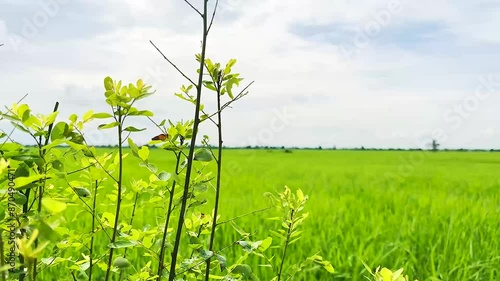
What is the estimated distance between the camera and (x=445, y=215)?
498cm

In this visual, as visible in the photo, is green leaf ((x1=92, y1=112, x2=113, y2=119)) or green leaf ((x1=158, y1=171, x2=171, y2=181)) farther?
green leaf ((x1=158, y1=171, x2=171, y2=181))

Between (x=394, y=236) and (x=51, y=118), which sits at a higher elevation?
(x=51, y=118)

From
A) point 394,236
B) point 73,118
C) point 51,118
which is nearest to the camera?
point 51,118

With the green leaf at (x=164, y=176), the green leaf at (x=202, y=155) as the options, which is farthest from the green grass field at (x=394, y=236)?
the green leaf at (x=202, y=155)

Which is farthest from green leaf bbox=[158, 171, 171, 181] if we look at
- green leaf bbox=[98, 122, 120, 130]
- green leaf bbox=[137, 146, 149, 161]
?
green leaf bbox=[98, 122, 120, 130]

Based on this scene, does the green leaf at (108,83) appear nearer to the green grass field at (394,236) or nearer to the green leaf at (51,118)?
the green leaf at (51,118)

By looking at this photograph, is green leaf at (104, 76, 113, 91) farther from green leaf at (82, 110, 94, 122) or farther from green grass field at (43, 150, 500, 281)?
green grass field at (43, 150, 500, 281)

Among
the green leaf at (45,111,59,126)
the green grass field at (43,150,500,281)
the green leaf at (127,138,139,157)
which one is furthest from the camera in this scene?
the green grass field at (43,150,500,281)

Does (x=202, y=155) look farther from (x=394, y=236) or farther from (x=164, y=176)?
(x=394, y=236)

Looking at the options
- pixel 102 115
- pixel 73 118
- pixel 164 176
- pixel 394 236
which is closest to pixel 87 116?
pixel 73 118

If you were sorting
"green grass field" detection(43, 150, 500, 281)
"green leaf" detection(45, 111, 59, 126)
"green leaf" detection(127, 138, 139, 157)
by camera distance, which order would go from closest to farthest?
"green leaf" detection(45, 111, 59, 126) < "green leaf" detection(127, 138, 139, 157) < "green grass field" detection(43, 150, 500, 281)

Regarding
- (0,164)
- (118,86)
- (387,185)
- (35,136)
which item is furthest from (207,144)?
(387,185)

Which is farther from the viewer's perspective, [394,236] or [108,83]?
[394,236]

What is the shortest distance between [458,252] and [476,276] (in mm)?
311
